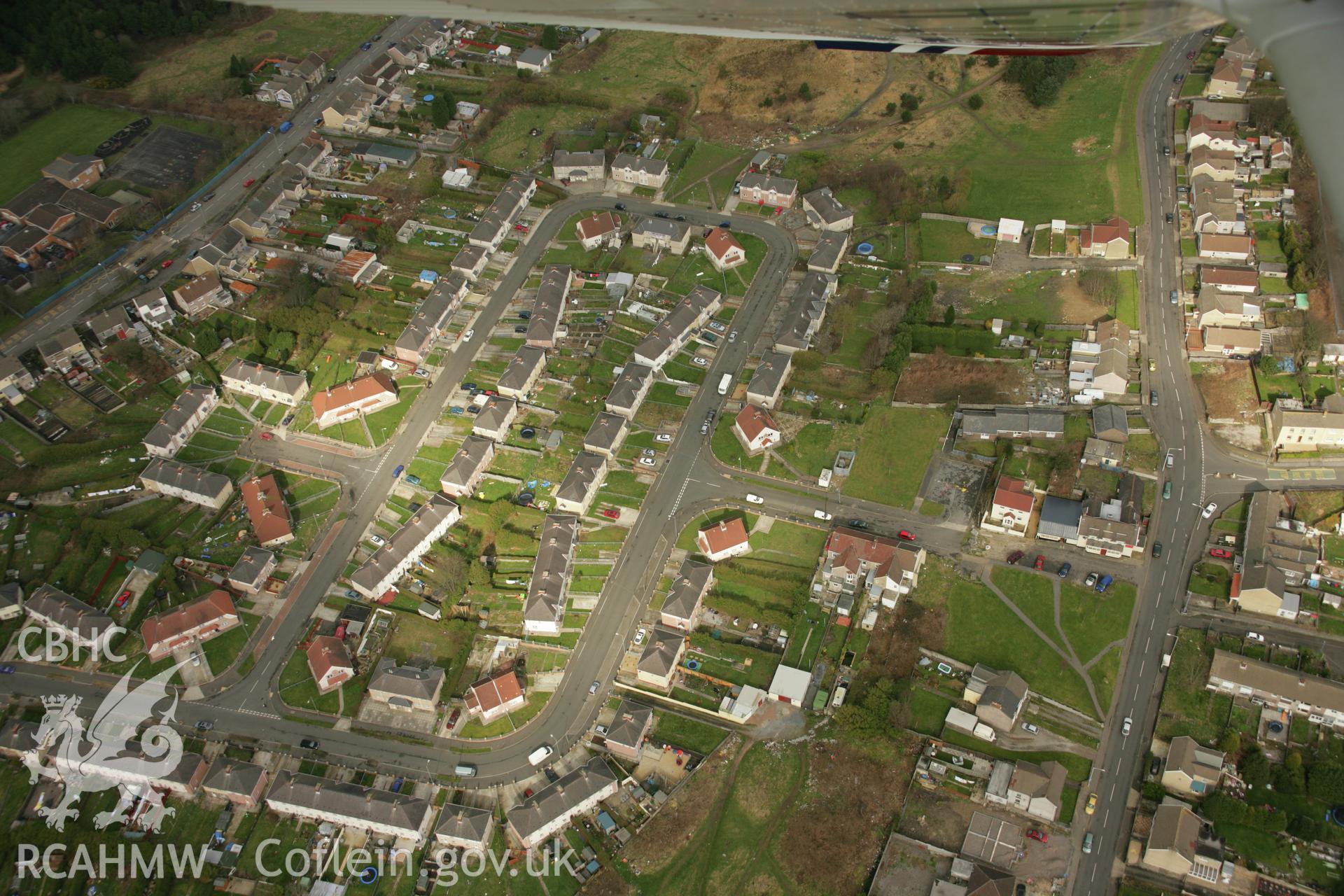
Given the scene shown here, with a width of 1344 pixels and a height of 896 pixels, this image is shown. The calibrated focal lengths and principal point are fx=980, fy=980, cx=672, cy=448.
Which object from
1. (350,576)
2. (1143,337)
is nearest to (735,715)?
(350,576)

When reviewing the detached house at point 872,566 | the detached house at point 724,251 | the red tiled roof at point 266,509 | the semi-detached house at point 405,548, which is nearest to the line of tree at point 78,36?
the red tiled roof at point 266,509

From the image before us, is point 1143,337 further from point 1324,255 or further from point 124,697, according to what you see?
point 124,697

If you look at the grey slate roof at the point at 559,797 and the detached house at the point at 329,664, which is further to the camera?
the detached house at the point at 329,664

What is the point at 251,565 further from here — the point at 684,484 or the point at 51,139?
the point at 51,139

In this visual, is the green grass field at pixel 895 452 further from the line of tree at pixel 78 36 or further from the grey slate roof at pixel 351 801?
the line of tree at pixel 78 36

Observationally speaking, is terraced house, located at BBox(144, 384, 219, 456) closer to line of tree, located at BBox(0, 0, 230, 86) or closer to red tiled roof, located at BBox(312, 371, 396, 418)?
red tiled roof, located at BBox(312, 371, 396, 418)

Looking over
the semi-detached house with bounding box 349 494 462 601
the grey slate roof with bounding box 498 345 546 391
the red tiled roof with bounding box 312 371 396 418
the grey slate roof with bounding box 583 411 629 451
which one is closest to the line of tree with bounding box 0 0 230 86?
the red tiled roof with bounding box 312 371 396 418
